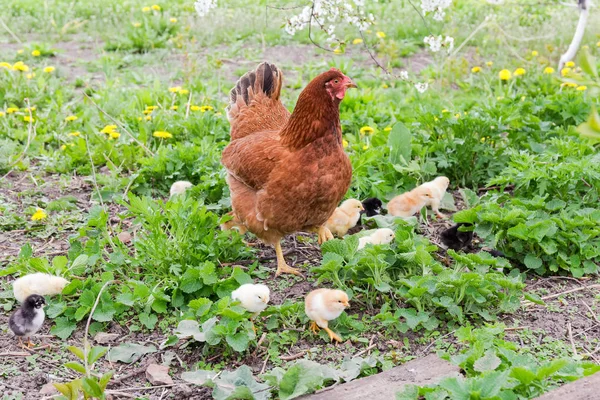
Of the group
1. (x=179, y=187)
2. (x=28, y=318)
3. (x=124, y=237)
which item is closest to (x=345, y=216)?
(x=179, y=187)

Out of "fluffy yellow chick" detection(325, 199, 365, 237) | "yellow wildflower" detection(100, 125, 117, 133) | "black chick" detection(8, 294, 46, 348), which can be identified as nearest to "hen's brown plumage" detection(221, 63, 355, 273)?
"fluffy yellow chick" detection(325, 199, 365, 237)

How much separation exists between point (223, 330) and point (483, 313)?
4.30 feet

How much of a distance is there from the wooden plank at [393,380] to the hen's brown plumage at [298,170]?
1173 mm

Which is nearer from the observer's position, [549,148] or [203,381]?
[203,381]

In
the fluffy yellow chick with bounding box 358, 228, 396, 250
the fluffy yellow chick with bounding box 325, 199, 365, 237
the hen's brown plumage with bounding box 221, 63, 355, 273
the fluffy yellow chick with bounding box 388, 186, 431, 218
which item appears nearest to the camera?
the hen's brown plumage with bounding box 221, 63, 355, 273

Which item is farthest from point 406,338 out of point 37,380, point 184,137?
point 184,137

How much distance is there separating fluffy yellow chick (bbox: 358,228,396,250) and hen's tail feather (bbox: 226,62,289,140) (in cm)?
97

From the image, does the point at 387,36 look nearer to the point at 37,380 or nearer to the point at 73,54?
the point at 73,54

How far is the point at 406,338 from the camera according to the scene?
12.0ft

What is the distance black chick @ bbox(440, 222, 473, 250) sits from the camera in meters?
4.48

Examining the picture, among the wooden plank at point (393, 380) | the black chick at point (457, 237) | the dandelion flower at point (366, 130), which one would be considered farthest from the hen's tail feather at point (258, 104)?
the wooden plank at point (393, 380)

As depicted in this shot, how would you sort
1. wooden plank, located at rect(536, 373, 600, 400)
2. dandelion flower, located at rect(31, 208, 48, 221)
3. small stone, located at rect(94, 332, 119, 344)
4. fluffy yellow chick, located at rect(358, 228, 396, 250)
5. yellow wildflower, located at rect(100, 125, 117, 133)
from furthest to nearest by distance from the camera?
yellow wildflower, located at rect(100, 125, 117, 133) → dandelion flower, located at rect(31, 208, 48, 221) → fluffy yellow chick, located at rect(358, 228, 396, 250) → small stone, located at rect(94, 332, 119, 344) → wooden plank, located at rect(536, 373, 600, 400)

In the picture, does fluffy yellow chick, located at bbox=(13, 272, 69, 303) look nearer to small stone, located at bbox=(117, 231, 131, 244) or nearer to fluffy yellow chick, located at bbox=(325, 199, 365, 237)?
small stone, located at bbox=(117, 231, 131, 244)

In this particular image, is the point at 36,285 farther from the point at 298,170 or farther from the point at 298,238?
the point at 298,238
